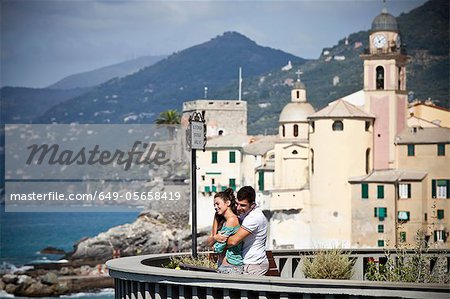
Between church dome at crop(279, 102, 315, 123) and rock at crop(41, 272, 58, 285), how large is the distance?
18254 mm

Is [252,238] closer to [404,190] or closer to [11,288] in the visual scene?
A: [404,190]

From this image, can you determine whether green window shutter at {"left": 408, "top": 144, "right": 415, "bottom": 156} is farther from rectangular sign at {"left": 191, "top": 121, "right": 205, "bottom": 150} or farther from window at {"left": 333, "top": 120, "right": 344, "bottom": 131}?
rectangular sign at {"left": 191, "top": 121, "right": 205, "bottom": 150}

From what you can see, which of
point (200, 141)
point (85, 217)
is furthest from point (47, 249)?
point (200, 141)

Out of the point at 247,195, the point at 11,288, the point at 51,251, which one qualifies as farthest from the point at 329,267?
the point at 51,251

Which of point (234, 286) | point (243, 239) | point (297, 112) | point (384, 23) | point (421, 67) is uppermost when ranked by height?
point (421, 67)

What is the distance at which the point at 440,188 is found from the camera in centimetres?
6294

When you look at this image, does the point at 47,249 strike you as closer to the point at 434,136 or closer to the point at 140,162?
the point at 140,162

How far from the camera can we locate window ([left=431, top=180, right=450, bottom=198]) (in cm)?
6259

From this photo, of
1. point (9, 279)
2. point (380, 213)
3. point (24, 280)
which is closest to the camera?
point (380, 213)

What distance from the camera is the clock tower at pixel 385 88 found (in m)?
64.0

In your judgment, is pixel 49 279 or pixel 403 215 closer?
pixel 403 215

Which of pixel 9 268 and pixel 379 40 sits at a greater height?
pixel 379 40

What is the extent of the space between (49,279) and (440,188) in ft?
88.5

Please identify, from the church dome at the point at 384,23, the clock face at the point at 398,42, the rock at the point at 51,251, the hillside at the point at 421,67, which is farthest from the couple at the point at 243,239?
the hillside at the point at 421,67
